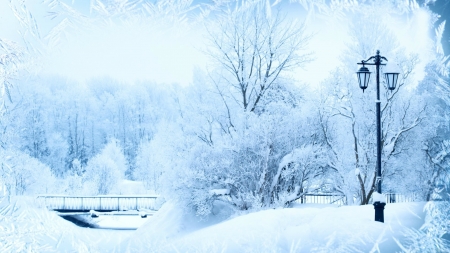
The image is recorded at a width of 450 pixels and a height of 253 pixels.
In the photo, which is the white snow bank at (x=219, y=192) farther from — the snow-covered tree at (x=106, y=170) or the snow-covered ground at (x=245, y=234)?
the snow-covered tree at (x=106, y=170)

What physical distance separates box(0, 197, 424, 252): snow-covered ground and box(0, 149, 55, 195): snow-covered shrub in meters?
0.10

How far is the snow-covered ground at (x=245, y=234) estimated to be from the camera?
278 centimetres

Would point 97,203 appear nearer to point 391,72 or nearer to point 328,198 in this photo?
point 328,198

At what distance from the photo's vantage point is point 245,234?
2.89 metres

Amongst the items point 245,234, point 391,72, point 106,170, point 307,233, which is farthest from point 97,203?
point 391,72

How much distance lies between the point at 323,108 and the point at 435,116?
A: 123cm

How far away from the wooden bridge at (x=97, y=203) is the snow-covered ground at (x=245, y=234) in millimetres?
189

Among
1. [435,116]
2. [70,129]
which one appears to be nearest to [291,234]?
[435,116]

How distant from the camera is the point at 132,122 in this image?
11.9ft

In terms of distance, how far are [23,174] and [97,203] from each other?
78 centimetres

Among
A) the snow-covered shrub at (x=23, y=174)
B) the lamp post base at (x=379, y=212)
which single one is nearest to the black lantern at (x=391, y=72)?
the lamp post base at (x=379, y=212)

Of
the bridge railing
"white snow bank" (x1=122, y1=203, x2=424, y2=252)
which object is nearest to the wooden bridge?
"white snow bank" (x1=122, y1=203, x2=424, y2=252)

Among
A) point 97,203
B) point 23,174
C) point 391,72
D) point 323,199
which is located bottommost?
point 323,199

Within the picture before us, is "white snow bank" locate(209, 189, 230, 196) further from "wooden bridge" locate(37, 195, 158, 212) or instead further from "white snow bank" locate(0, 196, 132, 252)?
"white snow bank" locate(0, 196, 132, 252)
